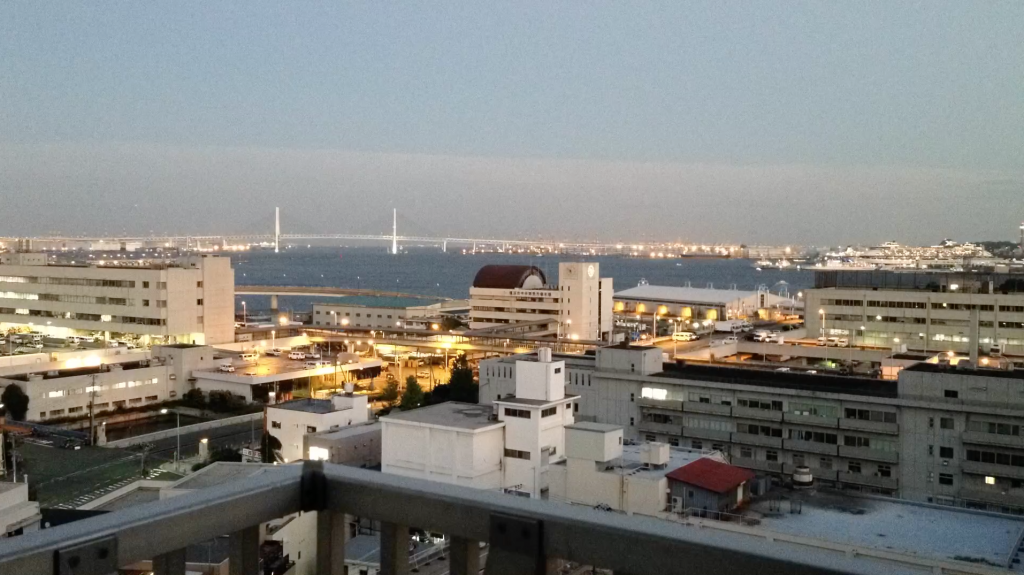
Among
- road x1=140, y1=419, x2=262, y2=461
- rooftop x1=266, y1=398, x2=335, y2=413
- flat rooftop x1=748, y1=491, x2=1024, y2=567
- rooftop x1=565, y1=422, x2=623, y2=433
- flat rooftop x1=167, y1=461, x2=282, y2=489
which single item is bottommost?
road x1=140, y1=419, x2=262, y2=461

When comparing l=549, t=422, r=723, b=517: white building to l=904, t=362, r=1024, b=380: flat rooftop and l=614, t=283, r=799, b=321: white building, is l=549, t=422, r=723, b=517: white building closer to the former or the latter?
l=904, t=362, r=1024, b=380: flat rooftop

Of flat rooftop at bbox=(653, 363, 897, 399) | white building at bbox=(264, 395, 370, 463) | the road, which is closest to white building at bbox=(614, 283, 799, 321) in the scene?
flat rooftop at bbox=(653, 363, 897, 399)

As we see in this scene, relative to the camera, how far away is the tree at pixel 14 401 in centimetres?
787

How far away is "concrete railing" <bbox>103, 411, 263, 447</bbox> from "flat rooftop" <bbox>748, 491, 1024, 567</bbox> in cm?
489

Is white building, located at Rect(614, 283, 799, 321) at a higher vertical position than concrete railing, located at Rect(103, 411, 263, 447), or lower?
higher

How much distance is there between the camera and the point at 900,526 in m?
4.07

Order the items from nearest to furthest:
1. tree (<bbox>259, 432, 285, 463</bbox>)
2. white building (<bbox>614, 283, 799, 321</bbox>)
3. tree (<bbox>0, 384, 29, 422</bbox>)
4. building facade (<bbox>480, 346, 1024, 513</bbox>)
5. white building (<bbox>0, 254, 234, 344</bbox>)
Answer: building facade (<bbox>480, 346, 1024, 513</bbox>) < tree (<bbox>259, 432, 285, 463</bbox>) < tree (<bbox>0, 384, 29, 422</bbox>) < white building (<bbox>0, 254, 234, 344</bbox>) < white building (<bbox>614, 283, 799, 321</bbox>)

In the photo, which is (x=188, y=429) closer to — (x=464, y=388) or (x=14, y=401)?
(x=14, y=401)

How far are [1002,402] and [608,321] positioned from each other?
30.4ft

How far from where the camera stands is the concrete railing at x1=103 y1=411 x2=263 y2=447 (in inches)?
282

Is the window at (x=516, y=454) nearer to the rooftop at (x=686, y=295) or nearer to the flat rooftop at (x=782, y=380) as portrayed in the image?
the flat rooftop at (x=782, y=380)

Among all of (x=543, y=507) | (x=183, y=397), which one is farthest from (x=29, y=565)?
(x=183, y=397)

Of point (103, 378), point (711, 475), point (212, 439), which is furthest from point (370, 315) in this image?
point (711, 475)

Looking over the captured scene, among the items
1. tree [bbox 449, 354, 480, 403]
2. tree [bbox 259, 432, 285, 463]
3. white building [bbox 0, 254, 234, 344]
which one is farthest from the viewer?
white building [bbox 0, 254, 234, 344]
